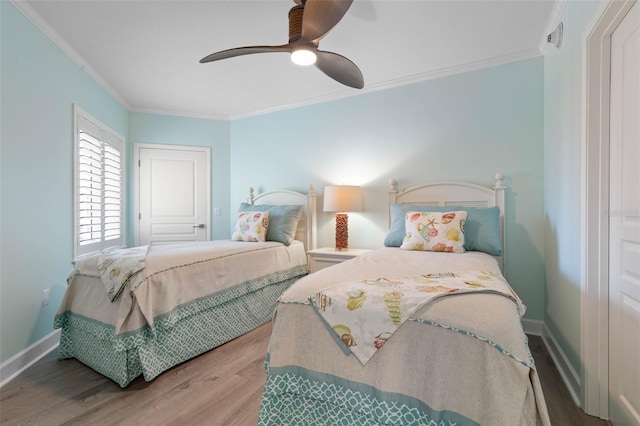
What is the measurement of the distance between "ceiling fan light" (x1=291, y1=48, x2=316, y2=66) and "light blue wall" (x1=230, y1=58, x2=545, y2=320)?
5.24 ft

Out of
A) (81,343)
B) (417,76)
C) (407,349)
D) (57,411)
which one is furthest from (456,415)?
(417,76)

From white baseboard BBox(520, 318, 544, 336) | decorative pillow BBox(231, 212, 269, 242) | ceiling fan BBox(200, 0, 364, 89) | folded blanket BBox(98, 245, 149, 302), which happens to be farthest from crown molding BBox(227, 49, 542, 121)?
folded blanket BBox(98, 245, 149, 302)

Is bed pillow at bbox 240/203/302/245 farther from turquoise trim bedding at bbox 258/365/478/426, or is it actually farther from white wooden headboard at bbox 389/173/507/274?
turquoise trim bedding at bbox 258/365/478/426

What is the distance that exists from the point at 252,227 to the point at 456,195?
214cm

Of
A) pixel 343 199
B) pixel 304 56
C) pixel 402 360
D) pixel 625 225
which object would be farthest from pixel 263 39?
pixel 625 225

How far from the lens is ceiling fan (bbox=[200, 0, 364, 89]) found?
1.48 metres

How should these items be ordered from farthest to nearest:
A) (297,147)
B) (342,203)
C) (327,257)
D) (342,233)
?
(297,147) < (342,233) < (342,203) < (327,257)

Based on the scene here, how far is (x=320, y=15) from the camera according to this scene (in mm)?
1511

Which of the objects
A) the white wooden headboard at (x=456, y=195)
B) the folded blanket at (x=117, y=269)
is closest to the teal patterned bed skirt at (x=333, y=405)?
the folded blanket at (x=117, y=269)

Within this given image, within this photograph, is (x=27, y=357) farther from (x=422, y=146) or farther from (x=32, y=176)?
(x=422, y=146)

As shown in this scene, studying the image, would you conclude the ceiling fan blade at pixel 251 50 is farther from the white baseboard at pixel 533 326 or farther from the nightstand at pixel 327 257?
the white baseboard at pixel 533 326

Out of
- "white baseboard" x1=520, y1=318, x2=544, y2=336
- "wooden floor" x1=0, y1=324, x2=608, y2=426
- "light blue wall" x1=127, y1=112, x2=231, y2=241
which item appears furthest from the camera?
"light blue wall" x1=127, y1=112, x2=231, y2=241

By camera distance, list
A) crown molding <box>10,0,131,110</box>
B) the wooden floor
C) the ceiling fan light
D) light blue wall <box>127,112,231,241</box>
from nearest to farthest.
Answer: the wooden floor, the ceiling fan light, crown molding <box>10,0,131,110</box>, light blue wall <box>127,112,231,241</box>

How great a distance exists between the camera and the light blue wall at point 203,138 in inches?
155
